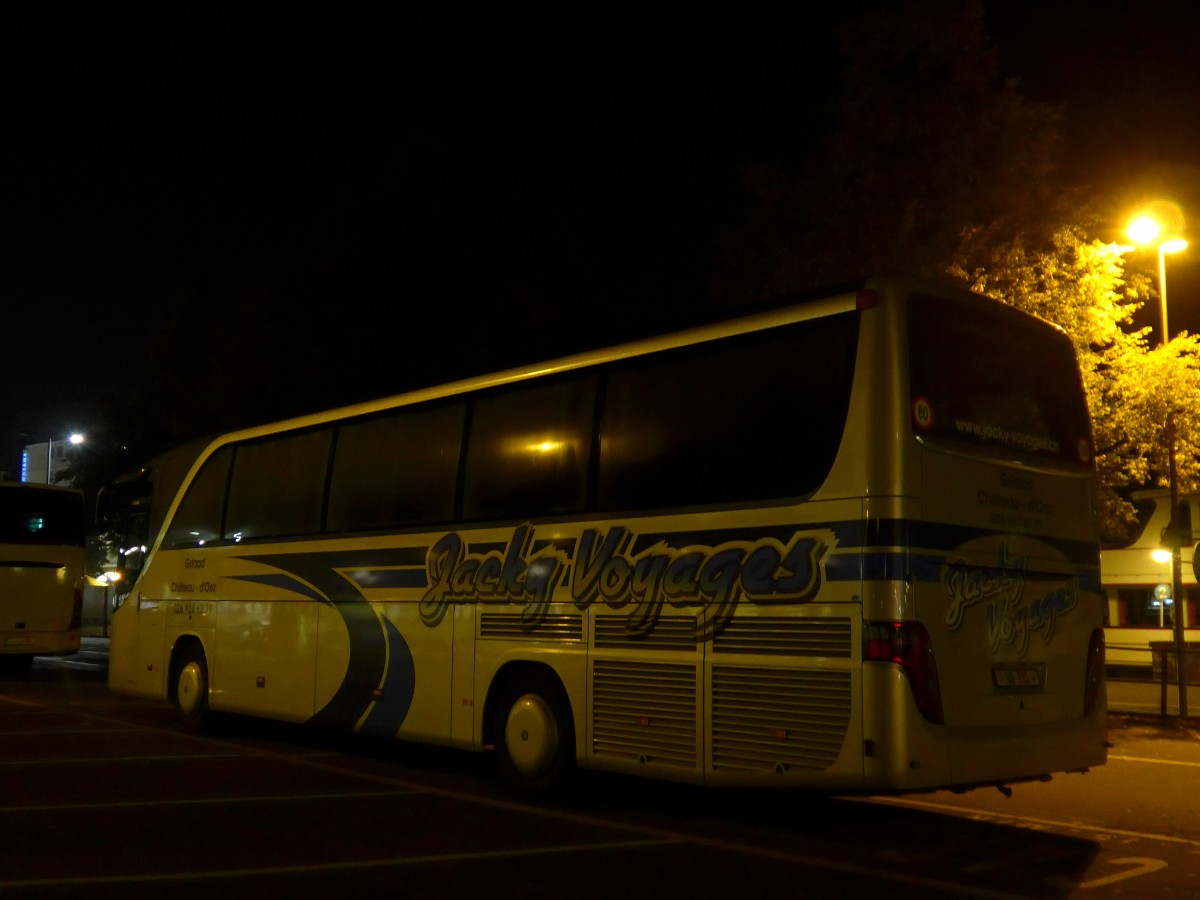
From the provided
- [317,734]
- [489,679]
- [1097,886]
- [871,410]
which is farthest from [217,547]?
[1097,886]

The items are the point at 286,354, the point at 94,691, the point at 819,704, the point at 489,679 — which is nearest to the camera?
the point at 819,704

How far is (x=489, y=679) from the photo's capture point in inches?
410

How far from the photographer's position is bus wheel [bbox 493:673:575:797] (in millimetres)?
9742

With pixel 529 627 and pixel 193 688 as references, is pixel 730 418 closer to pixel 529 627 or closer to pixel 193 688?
pixel 529 627

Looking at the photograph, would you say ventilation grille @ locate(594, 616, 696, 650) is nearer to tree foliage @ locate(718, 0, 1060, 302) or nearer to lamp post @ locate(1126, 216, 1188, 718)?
tree foliage @ locate(718, 0, 1060, 302)

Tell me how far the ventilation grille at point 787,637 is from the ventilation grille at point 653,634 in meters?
0.27

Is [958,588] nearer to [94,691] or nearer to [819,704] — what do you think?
[819,704]

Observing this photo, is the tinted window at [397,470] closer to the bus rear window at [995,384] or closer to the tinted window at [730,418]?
the tinted window at [730,418]

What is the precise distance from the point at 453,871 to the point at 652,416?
3550 mm

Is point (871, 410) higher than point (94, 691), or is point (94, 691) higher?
point (871, 410)

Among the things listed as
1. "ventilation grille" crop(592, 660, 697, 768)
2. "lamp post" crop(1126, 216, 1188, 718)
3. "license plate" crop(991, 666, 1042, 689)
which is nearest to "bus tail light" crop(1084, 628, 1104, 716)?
"license plate" crop(991, 666, 1042, 689)

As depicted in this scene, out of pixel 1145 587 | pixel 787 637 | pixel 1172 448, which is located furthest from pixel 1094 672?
pixel 1145 587

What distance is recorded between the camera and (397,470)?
11.9m

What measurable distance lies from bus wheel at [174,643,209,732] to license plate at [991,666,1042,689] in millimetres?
9360
